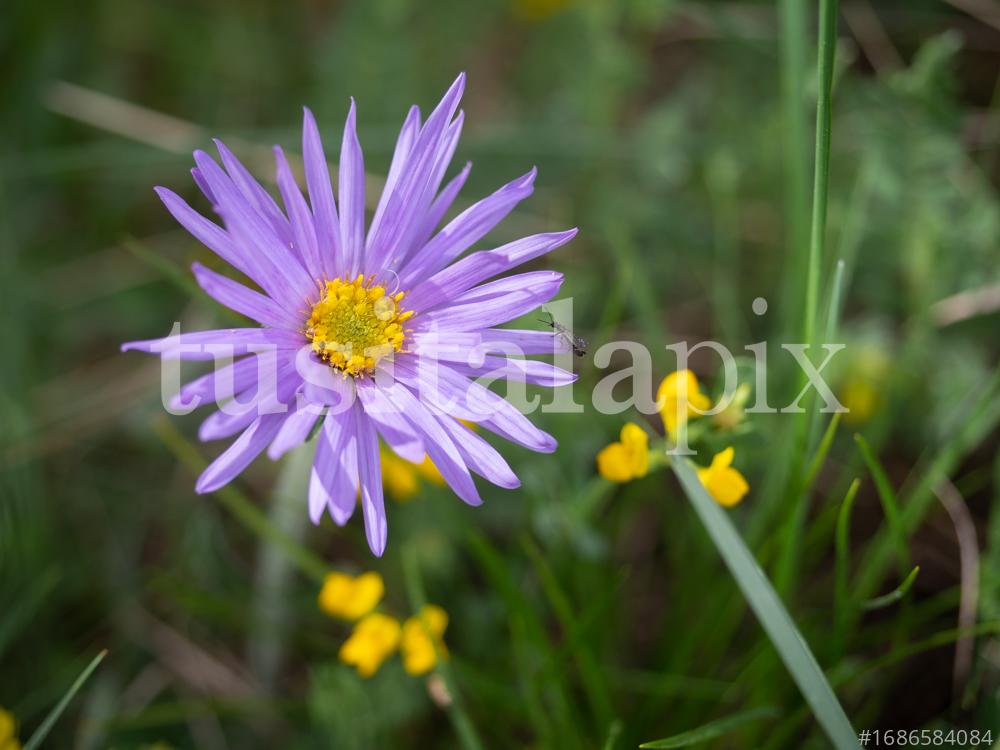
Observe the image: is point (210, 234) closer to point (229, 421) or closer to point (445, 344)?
point (229, 421)

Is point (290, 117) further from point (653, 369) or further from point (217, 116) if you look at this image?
point (653, 369)

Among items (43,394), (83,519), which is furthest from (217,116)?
(83,519)

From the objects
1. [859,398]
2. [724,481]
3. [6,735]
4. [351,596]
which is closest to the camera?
[724,481]

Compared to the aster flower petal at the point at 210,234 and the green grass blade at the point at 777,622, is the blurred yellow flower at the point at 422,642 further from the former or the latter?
the aster flower petal at the point at 210,234

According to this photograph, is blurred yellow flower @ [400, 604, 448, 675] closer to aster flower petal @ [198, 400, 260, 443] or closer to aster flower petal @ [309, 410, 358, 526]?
aster flower petal @ [309, 410, 358, 526]

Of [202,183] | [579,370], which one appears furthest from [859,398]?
[202,183]

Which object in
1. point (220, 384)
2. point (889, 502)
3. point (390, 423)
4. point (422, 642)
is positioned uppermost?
point (220, 384)
